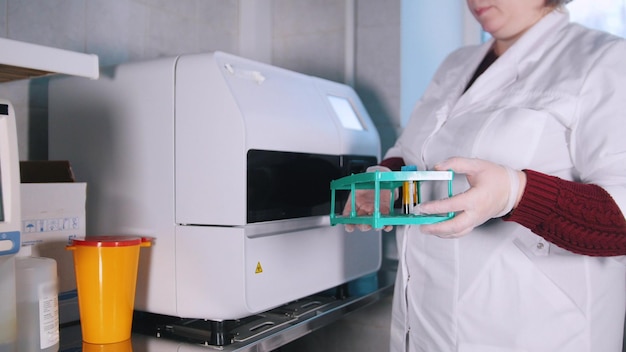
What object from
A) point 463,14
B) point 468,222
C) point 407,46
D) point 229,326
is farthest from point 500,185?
point 463,14

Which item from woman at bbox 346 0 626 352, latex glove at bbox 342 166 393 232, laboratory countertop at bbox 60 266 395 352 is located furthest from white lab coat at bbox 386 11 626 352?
laboratory countertop at bbox 60 266 395 352

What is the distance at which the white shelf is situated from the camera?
90cm

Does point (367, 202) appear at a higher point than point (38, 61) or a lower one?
lower

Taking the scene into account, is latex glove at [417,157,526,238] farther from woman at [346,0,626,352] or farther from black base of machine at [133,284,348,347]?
black base of machine at [133,284,348,347]

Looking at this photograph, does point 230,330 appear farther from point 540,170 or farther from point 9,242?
point 540,170

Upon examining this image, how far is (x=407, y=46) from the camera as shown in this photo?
188 cm

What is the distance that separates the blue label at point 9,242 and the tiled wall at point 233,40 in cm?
61

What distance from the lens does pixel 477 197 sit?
0.92 m

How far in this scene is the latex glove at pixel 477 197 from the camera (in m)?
0.92

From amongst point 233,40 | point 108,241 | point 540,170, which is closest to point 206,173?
point 108,241

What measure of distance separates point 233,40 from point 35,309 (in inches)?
49.2

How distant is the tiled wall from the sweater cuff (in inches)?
36.3

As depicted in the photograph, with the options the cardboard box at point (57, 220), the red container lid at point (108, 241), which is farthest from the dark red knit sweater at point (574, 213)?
the cardboard box at point (57, 220)

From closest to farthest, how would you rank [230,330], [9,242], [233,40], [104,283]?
[9,242], [104,283], [230,330], [233,40]
